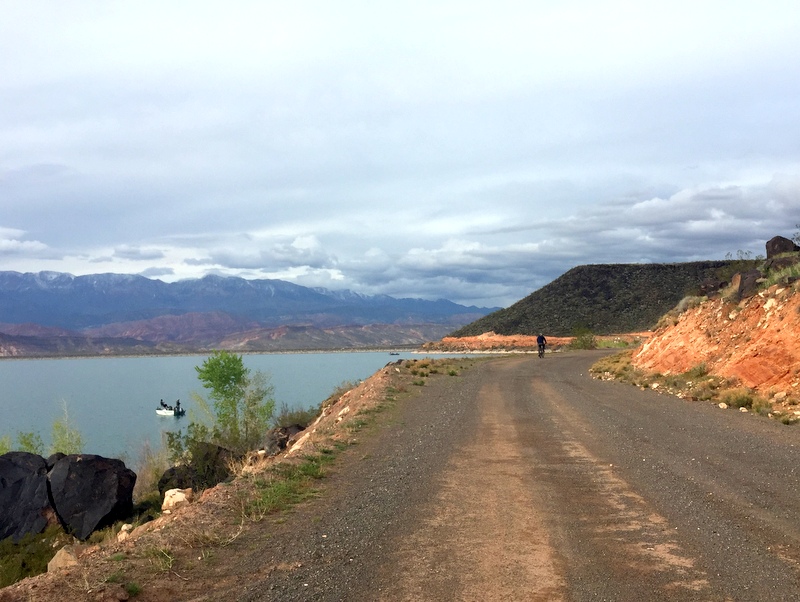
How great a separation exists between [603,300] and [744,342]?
8105 centimetres

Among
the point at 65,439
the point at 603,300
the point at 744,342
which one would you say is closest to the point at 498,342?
the point at 603,300

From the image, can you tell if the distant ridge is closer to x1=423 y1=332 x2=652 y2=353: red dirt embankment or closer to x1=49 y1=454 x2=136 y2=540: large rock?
x1=423 y1=332 x2=652 y2=353: red dirt embankment

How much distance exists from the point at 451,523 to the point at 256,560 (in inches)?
89.4

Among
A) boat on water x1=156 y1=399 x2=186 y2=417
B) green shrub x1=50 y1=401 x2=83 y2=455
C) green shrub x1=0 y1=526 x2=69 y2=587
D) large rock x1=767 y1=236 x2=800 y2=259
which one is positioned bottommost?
green shrub x1=0 y1=526 x2=69 y2=587

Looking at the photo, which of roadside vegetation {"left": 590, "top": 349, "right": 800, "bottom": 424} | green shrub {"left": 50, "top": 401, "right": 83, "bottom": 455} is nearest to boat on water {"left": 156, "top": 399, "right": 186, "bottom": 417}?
green shrub {"left": 50, "top": 401, "right": 83, "bottom": 455}

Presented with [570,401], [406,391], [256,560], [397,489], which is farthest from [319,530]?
[406,391]

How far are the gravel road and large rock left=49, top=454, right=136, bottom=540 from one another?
13.1 m

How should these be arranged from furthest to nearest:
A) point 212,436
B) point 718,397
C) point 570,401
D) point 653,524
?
point 212,436
point 570,401
point 718,397
point 653,524

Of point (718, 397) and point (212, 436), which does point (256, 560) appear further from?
point (212, 436)

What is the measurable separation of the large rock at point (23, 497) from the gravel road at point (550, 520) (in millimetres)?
16002

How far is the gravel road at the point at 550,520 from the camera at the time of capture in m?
5.70

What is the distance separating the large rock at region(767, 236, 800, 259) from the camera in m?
27.4

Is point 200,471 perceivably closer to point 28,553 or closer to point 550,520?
point 28,553

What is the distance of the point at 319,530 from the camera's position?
7625 mm
